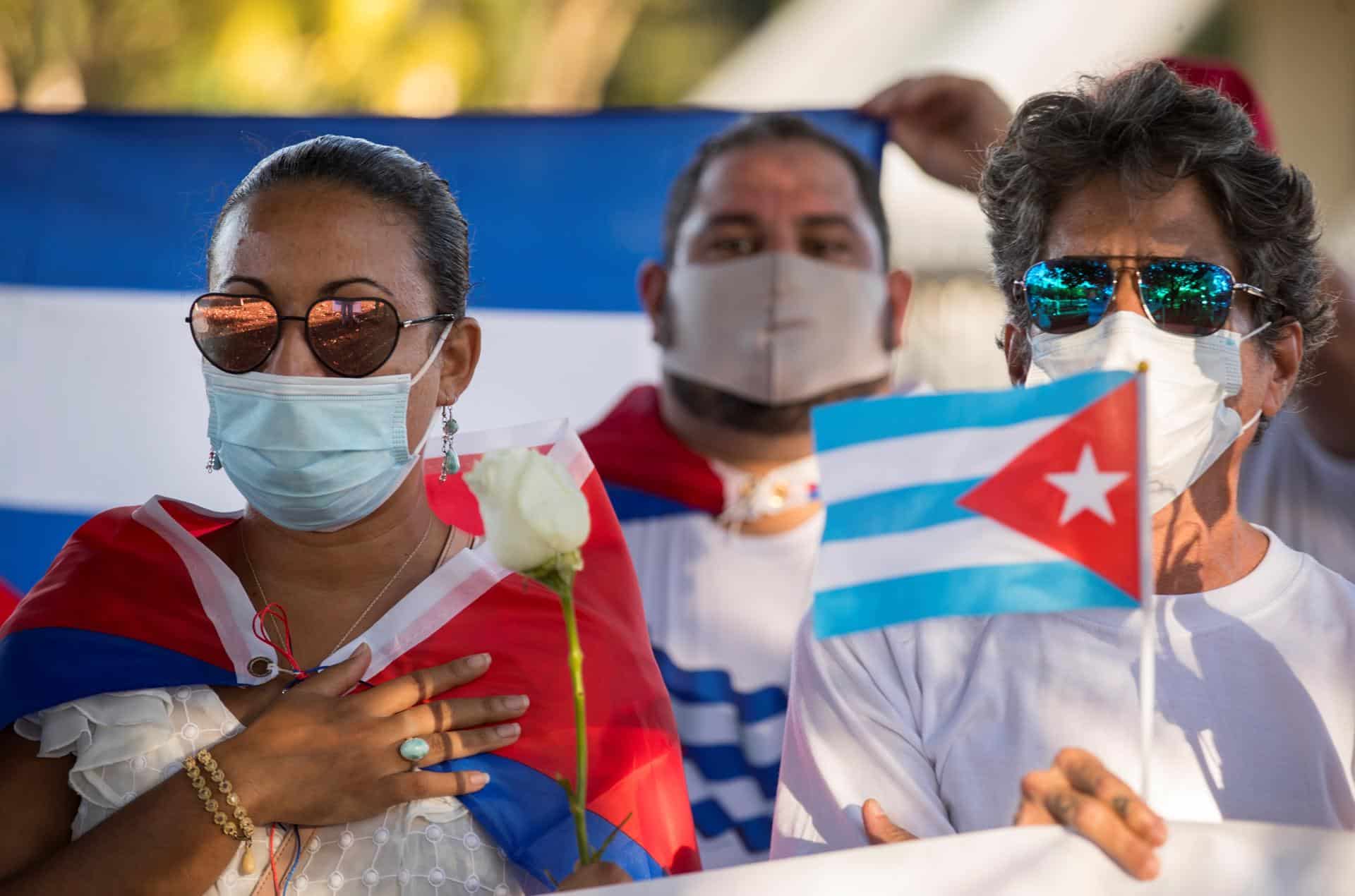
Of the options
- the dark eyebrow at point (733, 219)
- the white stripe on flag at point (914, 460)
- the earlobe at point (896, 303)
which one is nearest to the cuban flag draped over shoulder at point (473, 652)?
the white stripe on flag at point (914, 460)

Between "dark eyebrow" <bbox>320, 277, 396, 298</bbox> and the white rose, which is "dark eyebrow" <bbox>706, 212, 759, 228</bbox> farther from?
the white rose

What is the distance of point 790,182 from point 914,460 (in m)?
2.38

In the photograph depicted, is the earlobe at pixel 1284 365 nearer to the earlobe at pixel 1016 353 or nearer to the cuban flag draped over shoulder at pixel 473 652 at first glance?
the earlobe at pixel 1016 353

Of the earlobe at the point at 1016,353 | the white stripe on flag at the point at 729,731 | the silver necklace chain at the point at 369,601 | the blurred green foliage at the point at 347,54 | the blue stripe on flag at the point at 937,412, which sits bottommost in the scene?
the white stripe on flag at the point at 729,731

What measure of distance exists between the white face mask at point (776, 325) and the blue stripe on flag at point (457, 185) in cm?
41

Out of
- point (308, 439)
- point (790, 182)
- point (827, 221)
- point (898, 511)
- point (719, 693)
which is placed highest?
point (790, 182)

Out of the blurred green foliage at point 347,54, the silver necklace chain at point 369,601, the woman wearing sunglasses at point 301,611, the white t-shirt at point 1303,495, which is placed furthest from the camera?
the blurred green foliage at point 347,54

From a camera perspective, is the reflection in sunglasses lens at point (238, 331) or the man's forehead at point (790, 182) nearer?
the reflection in sunglasses lens at point (238, 331)

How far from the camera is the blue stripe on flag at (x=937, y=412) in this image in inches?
92.5

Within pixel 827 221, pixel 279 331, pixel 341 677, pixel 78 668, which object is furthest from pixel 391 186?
pixel 827 221

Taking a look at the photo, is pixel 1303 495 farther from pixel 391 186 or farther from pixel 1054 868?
pixel 391 186

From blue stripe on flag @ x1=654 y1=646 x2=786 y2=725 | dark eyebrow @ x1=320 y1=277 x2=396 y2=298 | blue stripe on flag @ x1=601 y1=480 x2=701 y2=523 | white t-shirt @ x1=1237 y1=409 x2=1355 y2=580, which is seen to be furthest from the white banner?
blue stripe on flag @ x1=601 y1=480 x2=701 y2=523

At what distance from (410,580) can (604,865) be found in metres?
0.67

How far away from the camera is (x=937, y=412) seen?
2398 millimetres
